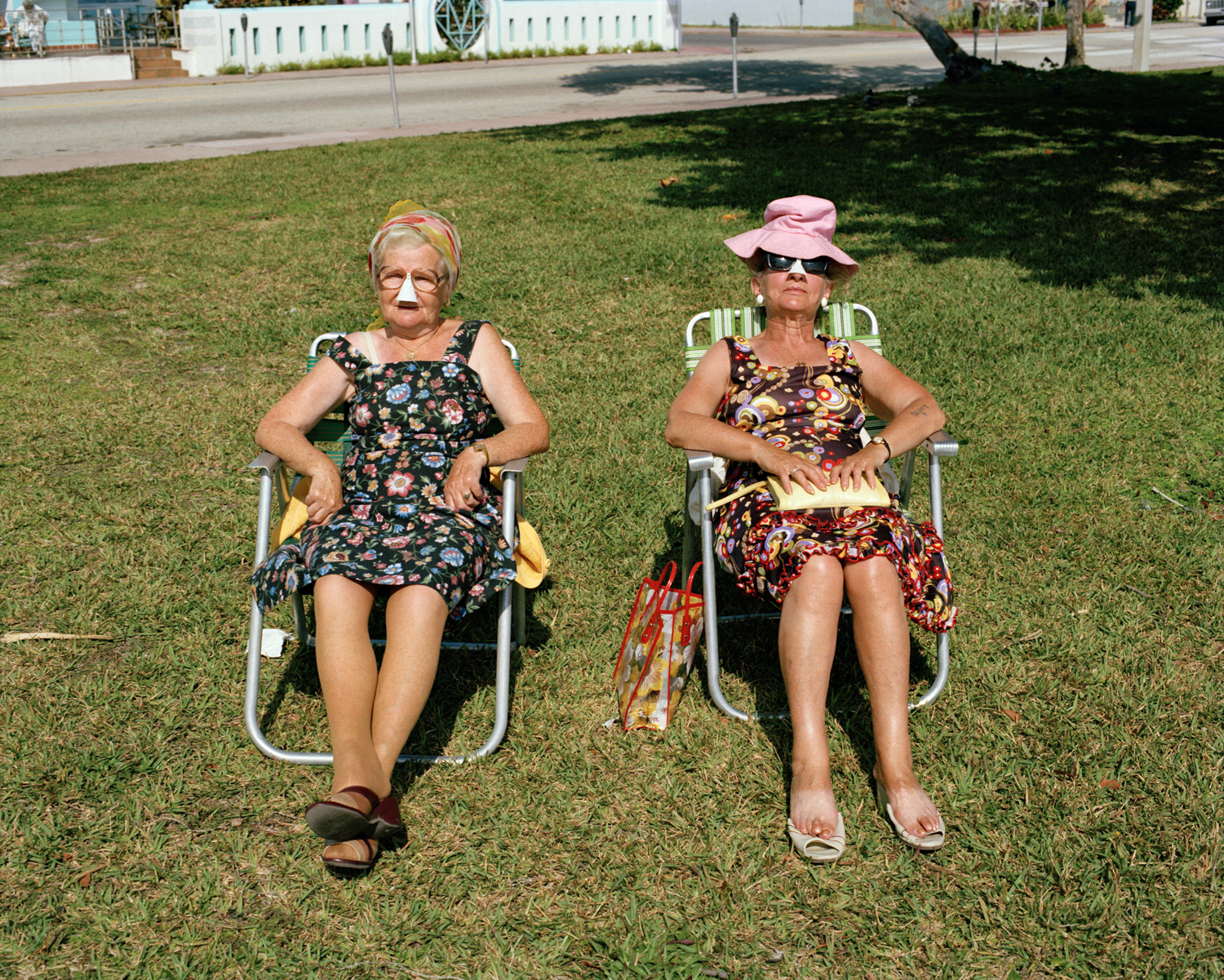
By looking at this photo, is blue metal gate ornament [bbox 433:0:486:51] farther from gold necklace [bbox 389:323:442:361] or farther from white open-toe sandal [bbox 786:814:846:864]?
white open-toe sandal [bbox 786:814:846:864]

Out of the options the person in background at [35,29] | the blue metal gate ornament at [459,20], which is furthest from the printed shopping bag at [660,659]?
the person in background at [35,29]

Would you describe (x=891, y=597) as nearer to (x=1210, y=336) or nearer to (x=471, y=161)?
(x=1210, y=336)

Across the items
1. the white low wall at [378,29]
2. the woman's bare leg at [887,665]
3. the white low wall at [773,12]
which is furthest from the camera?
the white low wall at [773,12]

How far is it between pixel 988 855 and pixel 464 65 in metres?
25.1

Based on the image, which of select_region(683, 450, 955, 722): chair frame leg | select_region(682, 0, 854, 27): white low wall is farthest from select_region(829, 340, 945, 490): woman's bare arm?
select_region(682, 0, 854, 27): white low wall

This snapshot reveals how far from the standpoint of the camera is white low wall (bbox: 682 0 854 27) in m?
43.9

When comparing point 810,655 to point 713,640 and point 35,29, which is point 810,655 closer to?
point 713,640

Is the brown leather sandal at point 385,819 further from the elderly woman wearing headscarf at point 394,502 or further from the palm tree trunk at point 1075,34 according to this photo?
the palm tree trunk at point 1075,34

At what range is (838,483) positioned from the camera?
335 cm

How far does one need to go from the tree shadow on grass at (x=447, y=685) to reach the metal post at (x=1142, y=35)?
20.1 meters

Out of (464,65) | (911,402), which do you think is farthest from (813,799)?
(464,65)

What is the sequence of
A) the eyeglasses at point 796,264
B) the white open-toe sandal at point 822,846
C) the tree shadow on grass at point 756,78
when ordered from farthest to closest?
1. the tree shadow on grass at point 756,78
2. the eyeglasses at point 796,264
3. the white open-toe sandal at point 822,846

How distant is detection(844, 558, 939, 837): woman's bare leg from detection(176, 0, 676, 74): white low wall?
25.1 meters

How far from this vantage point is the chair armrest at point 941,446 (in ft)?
11.3
